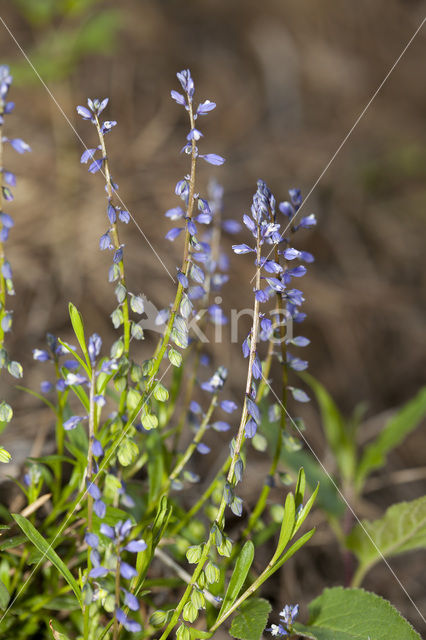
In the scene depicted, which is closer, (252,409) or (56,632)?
(252,409)

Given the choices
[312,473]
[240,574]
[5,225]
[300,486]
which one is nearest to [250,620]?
[240,574]

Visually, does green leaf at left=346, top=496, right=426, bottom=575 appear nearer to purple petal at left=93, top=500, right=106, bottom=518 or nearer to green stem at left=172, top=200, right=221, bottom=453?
green stem at left=172, top=200, right=221, bottom=453

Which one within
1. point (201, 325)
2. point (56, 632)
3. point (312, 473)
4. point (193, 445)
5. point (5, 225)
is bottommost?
point (56, 632)

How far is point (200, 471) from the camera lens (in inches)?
146

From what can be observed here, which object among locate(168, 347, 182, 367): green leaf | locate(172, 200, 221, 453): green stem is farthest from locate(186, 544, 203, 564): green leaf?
locate(172, 200, 221, 453): green stem

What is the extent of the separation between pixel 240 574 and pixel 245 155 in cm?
513

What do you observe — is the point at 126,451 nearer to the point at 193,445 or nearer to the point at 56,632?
the point at 193,445

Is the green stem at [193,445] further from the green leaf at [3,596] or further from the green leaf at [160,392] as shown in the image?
the green leaf at [3,596]

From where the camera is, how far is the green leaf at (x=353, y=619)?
197 centimetres

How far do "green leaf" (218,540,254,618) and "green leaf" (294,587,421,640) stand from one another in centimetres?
25

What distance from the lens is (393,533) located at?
2.63 meters

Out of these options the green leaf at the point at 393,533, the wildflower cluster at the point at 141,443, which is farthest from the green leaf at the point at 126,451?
the green leaf at the point at 393,533

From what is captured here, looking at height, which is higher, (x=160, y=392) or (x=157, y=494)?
(x=160, y=392)

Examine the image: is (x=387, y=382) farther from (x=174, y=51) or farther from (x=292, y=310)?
(x=174, y=51)
